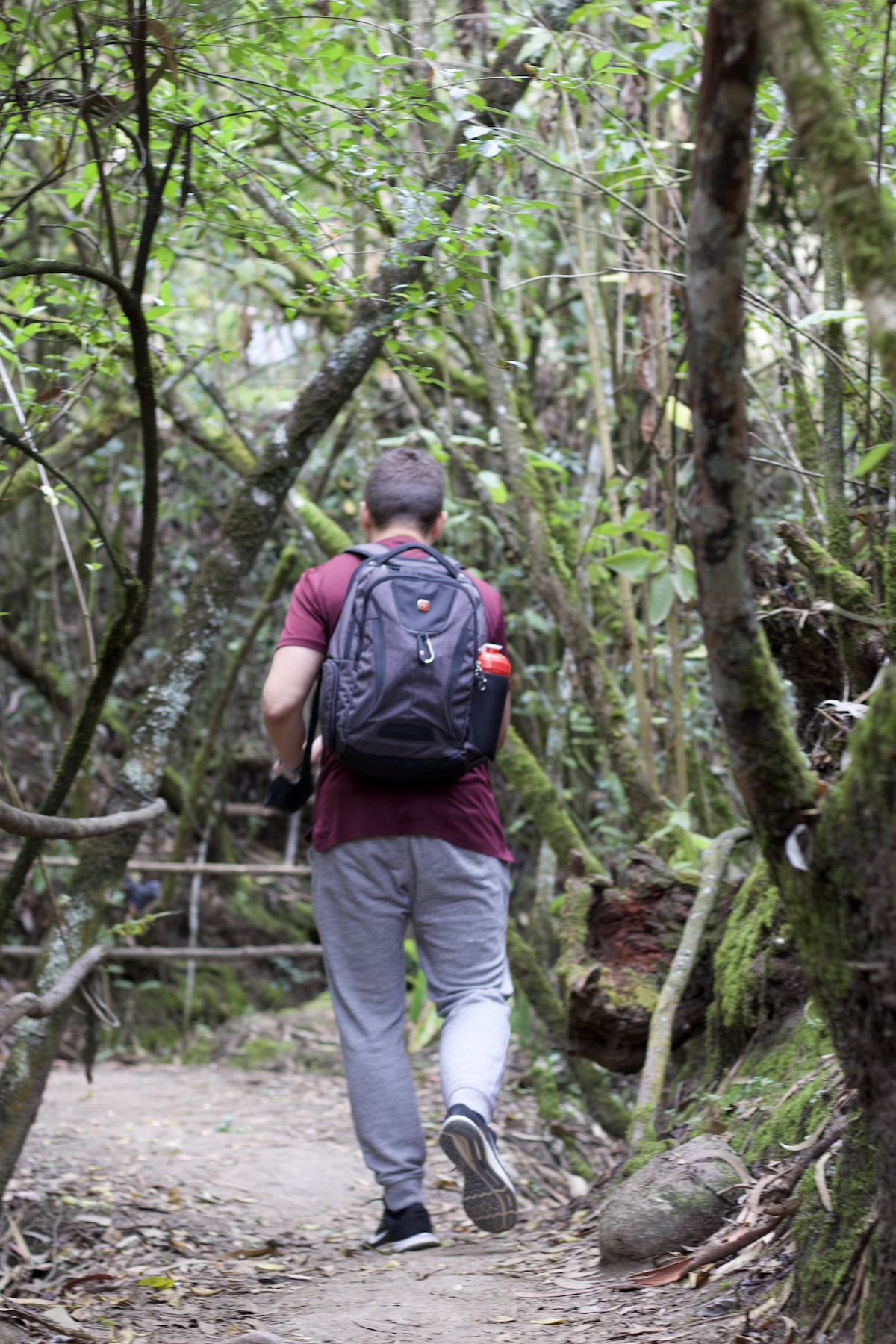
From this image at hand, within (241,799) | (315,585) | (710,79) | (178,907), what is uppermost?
(710,79)

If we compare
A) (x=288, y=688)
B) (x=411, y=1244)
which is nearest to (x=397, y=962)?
(x=411, y=1244)

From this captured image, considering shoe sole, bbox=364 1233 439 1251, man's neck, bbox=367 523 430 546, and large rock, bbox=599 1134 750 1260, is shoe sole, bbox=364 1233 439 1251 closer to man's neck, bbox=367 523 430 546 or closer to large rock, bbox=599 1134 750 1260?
Answer: large rock, bbox=599 1134 750 1260

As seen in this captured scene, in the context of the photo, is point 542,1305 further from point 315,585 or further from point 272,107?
point 272,107

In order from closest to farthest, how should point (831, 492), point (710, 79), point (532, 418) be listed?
point (710, 79), point (831, 492), point (532, 418)

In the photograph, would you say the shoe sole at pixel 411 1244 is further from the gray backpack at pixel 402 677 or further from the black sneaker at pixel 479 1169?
the gray backpack at pixel 402 677

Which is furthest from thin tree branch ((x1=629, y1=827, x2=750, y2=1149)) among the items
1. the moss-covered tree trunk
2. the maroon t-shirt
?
the moss-covered tree trunk

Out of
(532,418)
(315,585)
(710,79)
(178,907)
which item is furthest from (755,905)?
(178,907)

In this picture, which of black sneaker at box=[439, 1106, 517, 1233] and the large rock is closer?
the large rock

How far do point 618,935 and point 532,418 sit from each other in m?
2.40

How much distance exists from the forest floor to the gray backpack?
1.15 metres

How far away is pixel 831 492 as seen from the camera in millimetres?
2551

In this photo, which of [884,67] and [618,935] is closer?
[884,67]

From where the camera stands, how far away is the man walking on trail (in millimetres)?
2926

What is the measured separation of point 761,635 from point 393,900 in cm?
178
